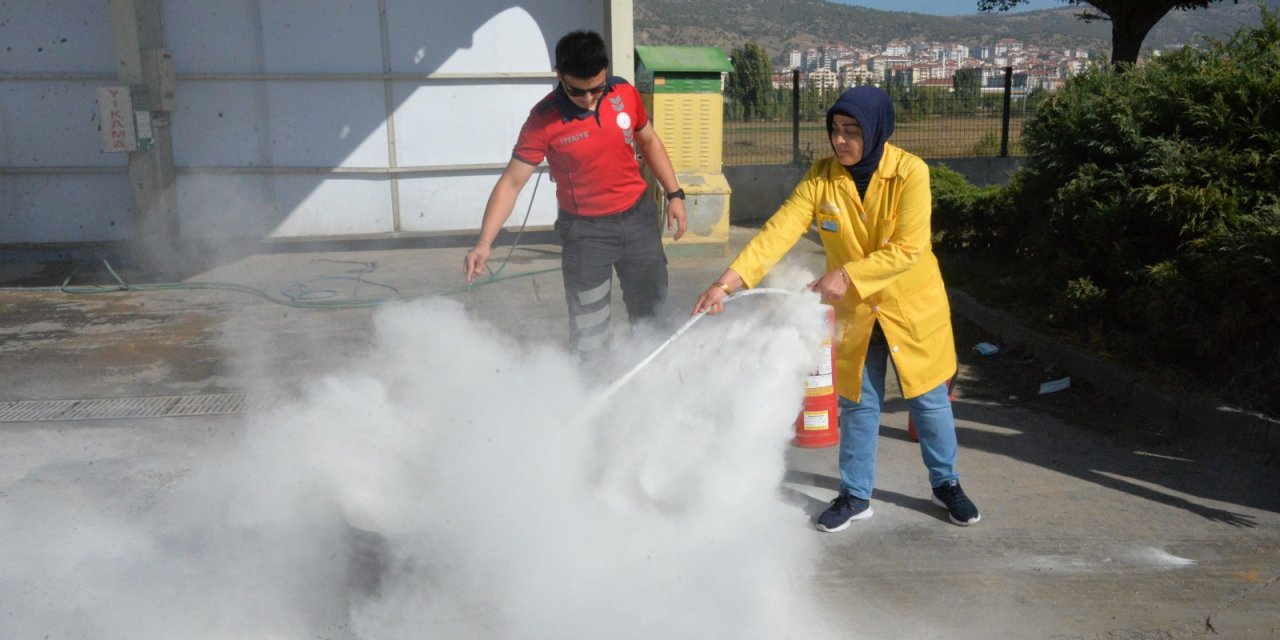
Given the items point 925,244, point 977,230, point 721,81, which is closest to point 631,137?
point 925,244

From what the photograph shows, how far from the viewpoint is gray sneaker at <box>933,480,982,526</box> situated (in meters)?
4.50

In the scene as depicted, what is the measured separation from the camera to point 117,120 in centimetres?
1010

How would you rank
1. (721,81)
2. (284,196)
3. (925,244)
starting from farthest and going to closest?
(284,196), (721,81), (925,244)

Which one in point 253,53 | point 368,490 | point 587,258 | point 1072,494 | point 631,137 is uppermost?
point 253,53

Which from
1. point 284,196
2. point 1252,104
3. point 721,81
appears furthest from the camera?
point 284,196

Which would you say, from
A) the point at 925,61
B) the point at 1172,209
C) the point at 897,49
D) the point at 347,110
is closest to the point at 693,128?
the point at 347,110

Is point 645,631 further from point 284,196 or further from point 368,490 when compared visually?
point 284,196

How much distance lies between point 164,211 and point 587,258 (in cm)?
747

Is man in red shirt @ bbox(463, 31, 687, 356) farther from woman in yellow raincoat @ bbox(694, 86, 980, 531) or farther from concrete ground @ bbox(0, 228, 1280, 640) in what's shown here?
concrete ground @ bbox(0, 228, 1280, 640)

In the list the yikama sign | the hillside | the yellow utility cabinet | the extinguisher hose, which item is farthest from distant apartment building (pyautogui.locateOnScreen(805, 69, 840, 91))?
the hillside

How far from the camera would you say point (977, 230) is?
8.78 metres

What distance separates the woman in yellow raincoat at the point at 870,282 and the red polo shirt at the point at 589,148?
1.04 metres

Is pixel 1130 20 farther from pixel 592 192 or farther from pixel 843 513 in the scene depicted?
pixel 843 513

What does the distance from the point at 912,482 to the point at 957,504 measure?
0.52 meters
